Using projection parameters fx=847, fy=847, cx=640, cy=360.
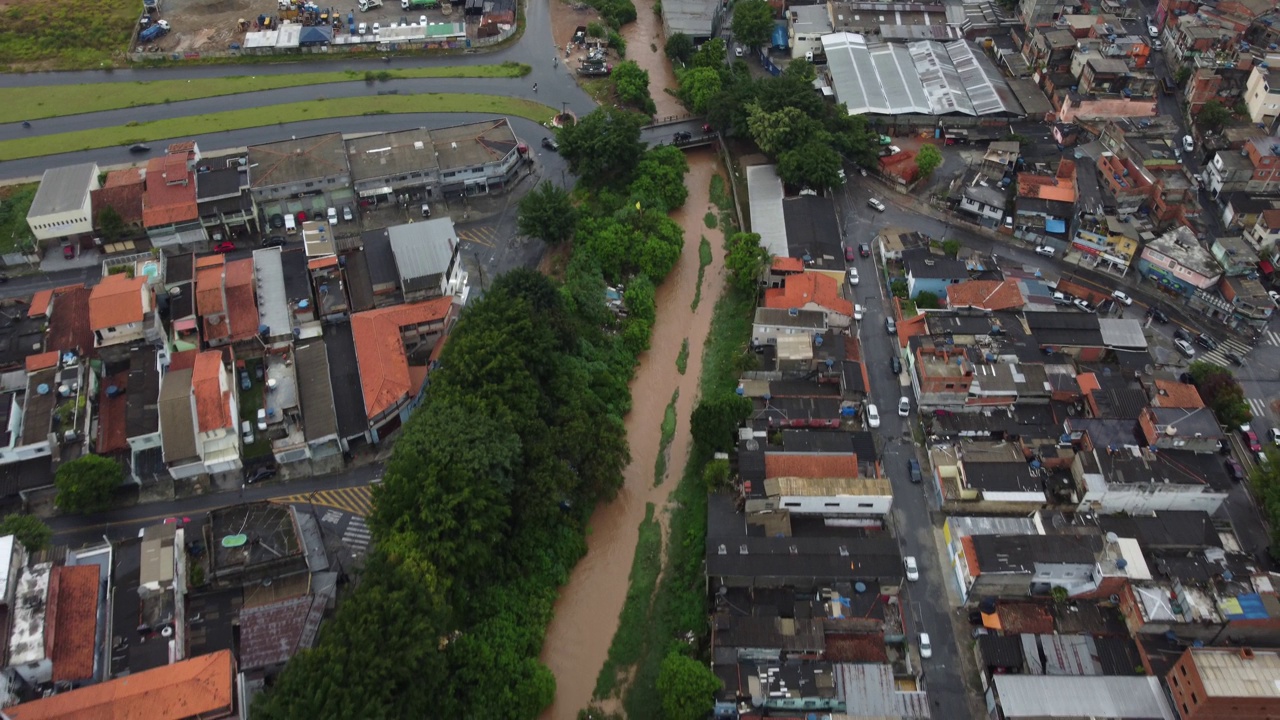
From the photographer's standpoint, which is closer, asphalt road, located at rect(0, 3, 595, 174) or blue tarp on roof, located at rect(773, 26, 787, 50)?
asphalt road, located at rect(0, 3, 595, 174)

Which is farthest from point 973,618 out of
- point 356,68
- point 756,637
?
point 356,68

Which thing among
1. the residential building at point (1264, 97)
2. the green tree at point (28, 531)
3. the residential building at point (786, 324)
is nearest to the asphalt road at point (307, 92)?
the residential building at point (786, 324)

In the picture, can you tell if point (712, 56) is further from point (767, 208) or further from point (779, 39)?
point (767, 208)

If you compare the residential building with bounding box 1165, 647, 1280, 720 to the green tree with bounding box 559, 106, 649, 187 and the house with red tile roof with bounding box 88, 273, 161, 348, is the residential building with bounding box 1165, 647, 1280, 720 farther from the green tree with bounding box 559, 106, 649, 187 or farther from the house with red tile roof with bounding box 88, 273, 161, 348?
the house with red tile roof with bounding box 88, 273, 161, 348

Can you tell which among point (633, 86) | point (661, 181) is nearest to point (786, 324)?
point (661, 181)

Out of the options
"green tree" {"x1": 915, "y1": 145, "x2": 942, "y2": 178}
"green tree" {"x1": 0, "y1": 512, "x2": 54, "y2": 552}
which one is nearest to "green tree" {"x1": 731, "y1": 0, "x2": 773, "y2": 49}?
"green tree" {"x1": 915, "y1": 145, "x2": 942, "y2": 178}

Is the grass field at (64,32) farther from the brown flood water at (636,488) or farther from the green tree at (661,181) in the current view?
the brown flood water at (636,488)
